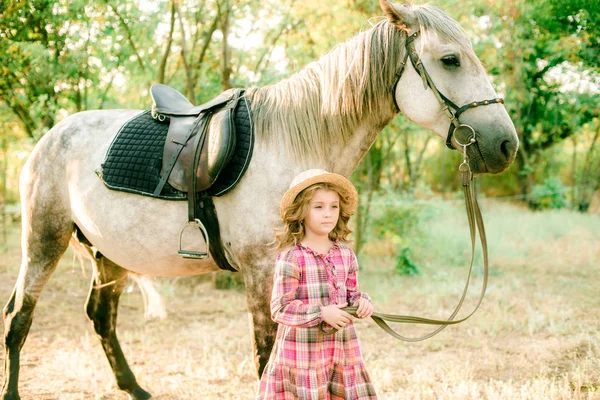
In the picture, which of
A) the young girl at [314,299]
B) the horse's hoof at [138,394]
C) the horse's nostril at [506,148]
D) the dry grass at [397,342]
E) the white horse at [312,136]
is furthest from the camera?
the dry grass at [397,342]

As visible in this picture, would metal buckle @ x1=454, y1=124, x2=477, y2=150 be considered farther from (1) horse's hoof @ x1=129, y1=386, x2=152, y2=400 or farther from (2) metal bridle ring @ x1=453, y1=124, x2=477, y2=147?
(1) horse's hoof @ x1=129, y1=386, x2=152, y2=400

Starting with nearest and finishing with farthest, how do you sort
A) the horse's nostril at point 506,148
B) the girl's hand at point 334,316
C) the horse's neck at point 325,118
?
1. the girl's hand at point 334,316
2. the horse's nostril at point 506,148
3. the horse's neck at point 325,118

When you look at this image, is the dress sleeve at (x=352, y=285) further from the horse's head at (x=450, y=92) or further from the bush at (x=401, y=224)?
the bush at (x=401, y=224)

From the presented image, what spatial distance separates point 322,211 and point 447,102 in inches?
36.4

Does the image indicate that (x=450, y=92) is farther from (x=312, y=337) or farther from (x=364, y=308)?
(x=312, y=337)

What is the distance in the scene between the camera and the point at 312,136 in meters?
2.55

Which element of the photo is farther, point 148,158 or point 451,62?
point 148,158

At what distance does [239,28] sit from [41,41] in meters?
2.57

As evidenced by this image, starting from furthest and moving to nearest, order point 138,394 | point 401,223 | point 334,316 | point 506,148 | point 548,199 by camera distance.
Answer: point 548,199
point 401,223
point 138,394
point 506,148
point 334,316

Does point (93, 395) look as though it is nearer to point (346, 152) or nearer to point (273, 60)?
point (346, 152)

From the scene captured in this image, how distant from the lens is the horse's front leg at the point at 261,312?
97.3 inches

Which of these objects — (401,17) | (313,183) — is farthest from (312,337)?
(401,17)

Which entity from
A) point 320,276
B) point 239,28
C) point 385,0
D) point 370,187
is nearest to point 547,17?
point 370,187

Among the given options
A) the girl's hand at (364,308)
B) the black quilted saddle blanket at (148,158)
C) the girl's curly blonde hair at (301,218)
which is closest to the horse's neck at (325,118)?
the black quilted saddle blanket at (148,158)
